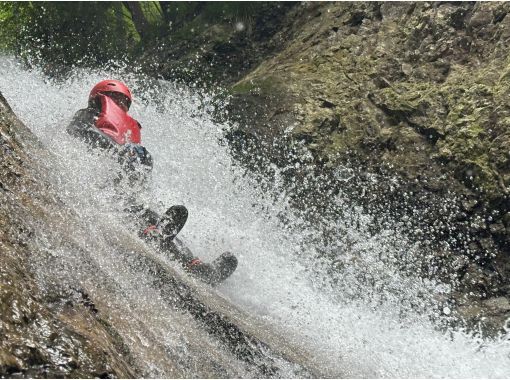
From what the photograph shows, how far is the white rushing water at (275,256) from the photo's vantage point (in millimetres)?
5129

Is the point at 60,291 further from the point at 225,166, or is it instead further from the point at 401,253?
the point at 225,166

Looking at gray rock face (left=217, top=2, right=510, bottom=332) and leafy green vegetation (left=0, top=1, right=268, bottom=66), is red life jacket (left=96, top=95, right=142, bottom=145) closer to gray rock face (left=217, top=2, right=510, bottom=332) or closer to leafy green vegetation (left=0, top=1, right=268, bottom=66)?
gray rock face (left=217, top=2, right=510, bottom=332)

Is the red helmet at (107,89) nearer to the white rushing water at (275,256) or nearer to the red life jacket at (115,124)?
the red life jacket at (115,124)

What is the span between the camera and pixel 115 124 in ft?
21.2

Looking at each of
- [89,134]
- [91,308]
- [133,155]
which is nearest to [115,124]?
[89,134]

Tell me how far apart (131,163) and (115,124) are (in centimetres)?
66

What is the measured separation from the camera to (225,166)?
390 inches

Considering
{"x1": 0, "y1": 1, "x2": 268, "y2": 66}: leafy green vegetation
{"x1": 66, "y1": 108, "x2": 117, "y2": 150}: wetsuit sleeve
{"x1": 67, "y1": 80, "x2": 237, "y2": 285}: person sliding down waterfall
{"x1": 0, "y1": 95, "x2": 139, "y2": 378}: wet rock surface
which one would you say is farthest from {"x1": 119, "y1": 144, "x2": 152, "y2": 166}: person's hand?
{"x1": 0, "y1": 1, "x2": 268, "y2": 66}: leafy green vegetation

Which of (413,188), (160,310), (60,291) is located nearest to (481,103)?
(413,188)

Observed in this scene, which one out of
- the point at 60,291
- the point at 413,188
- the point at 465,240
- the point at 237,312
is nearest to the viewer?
the point at 60,291

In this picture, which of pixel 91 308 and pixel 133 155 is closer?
pixel 91 308

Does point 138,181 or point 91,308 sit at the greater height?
point 138,181

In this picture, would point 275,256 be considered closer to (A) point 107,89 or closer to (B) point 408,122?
(B) point 408,122

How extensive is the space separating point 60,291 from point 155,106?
9621 millimetres
